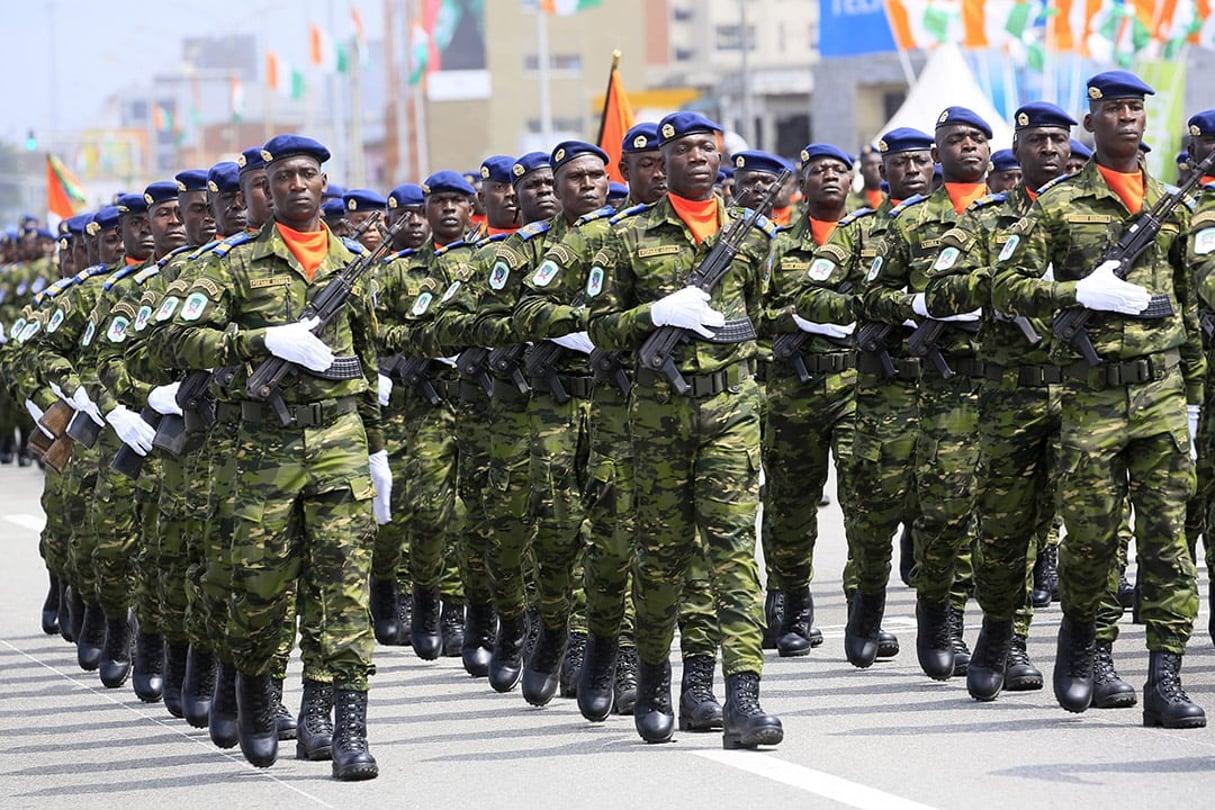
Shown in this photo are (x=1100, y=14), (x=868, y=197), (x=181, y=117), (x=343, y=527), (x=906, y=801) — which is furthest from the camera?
(x=181, y=117)

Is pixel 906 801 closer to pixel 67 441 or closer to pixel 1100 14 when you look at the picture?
pixel 67 441

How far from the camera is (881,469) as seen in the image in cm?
1066

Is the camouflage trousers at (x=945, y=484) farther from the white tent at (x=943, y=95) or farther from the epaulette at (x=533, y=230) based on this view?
the white tent at (x=943, y=95)

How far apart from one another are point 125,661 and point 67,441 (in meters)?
1.14

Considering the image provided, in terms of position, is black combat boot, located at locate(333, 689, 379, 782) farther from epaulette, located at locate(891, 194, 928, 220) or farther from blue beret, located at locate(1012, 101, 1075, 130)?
blue beret, located at locate(1012, 101, 1075, 130)

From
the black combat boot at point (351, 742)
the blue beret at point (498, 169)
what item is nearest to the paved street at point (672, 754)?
the black combat boot at point (351, 742)

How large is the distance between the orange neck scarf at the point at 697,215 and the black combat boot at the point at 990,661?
2094 mm

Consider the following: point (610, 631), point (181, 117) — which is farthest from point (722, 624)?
point (181, 117)

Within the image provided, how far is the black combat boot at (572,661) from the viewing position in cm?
Result: 1011

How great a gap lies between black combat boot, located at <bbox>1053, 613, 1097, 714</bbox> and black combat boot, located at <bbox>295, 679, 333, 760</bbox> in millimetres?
2773

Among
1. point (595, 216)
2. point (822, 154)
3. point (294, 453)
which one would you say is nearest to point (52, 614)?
point (822, 154)

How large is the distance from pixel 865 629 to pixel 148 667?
328 cm

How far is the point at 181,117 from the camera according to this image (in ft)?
582

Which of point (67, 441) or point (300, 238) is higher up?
point (300, 238)
